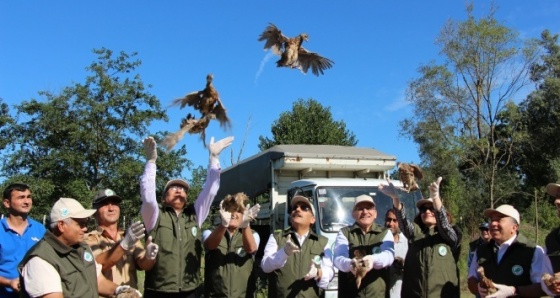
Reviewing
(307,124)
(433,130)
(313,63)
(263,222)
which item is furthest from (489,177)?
(313,63)

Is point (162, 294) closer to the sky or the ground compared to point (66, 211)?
closer to the ground

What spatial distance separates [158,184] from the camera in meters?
21.2

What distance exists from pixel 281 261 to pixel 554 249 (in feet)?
7.81

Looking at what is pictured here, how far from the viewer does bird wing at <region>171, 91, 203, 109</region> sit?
5184mm

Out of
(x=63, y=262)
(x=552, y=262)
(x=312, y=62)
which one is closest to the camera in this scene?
(x=63, y=262)

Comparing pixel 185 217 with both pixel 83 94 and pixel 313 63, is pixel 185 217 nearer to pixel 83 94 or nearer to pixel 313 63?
pixel 313 63

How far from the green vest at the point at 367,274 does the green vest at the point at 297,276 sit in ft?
0.92

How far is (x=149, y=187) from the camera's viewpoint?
4.86m

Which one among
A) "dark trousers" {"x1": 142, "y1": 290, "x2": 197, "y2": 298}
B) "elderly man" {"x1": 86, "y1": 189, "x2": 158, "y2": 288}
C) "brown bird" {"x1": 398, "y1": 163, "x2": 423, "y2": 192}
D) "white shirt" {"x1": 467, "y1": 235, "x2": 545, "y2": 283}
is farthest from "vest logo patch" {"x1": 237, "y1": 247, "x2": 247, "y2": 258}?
"white shirt" {"x1": 467, "y1": 235, "x2": 545, "y2": 283}

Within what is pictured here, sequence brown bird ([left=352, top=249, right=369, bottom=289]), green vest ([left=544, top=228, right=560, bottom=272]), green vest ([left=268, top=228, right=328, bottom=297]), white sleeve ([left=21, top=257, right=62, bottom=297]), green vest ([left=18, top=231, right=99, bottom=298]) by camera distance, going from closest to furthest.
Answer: white sleeve ([left=21, top=257, right=62, bottom=297]), green vest ([left=18, top=231, right=99, bottom=298]), green vest ([left=544, top=228, right=560, bottom=272]), brown bird ([left=352, top=249, right=369, bottom=289]), green vest ([left=268, top=228, right=328, bottom=297])

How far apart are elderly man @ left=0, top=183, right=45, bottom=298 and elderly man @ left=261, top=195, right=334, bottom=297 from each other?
2.57 metres

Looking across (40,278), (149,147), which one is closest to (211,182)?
(149,147)

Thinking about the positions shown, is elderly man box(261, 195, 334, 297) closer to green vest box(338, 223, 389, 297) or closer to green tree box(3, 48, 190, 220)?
green vest box(338, 223, 389, 297)

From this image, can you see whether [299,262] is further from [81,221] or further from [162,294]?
[81,221]
